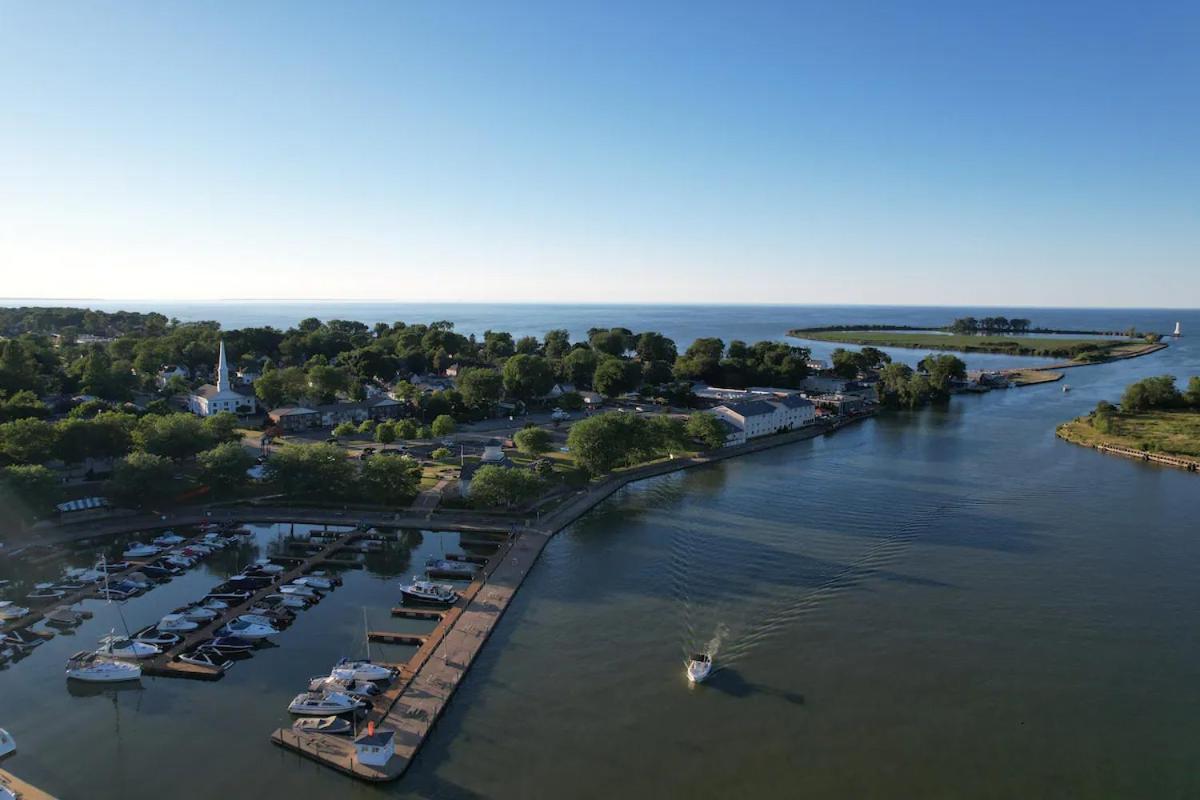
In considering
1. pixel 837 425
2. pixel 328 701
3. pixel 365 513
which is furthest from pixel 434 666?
pixel 837 425

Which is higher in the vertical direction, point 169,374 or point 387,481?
point 169,374

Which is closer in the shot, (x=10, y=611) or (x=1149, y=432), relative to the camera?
(x=10, y=611)

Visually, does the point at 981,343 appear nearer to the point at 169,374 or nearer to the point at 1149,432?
the point at 1149,432

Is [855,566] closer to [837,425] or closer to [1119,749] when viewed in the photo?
[1119,749]

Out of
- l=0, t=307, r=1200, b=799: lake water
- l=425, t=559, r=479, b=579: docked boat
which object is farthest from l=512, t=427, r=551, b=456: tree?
l=425, t=559, r=479, b=579: docked boat

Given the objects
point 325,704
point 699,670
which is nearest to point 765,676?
point 699,670
